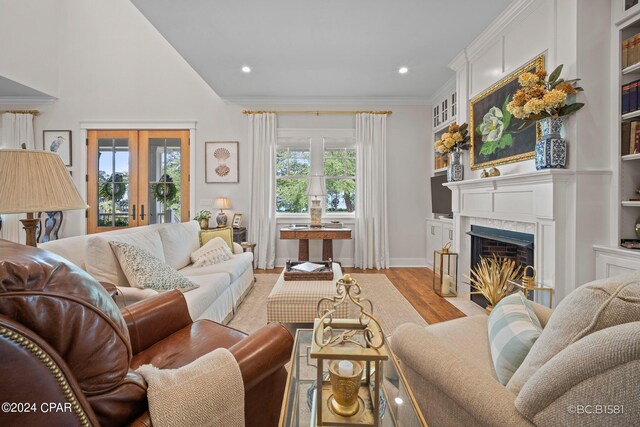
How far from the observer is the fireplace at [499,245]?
2.47m

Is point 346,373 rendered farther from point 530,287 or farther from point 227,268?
point 227,268

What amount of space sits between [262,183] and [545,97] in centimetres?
372

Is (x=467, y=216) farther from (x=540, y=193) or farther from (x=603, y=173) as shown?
(x=603, y=173)

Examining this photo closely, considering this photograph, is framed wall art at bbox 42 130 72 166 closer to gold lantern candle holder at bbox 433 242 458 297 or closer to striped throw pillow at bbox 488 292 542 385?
gold lantern candle holder at bbox 433 242 458 297

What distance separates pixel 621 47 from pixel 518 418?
260cm

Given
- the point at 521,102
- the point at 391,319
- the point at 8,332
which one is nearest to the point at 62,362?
the point at 8,332

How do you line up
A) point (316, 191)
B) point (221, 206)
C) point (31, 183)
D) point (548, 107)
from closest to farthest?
point (31, 183)
point (548, 107)
point (316, 191)
point (221, 206)

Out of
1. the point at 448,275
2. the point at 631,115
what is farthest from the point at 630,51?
the point at 448,275

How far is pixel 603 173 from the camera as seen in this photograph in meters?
2.02

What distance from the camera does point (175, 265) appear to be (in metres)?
2.72

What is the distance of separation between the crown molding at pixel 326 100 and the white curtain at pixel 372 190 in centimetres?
25

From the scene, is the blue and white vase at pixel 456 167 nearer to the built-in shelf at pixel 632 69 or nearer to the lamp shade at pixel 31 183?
the built-in shelf at pixel 632 69

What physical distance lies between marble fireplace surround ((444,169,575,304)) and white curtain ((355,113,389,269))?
68.1 inches

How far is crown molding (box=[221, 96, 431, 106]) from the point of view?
15.5 ft
